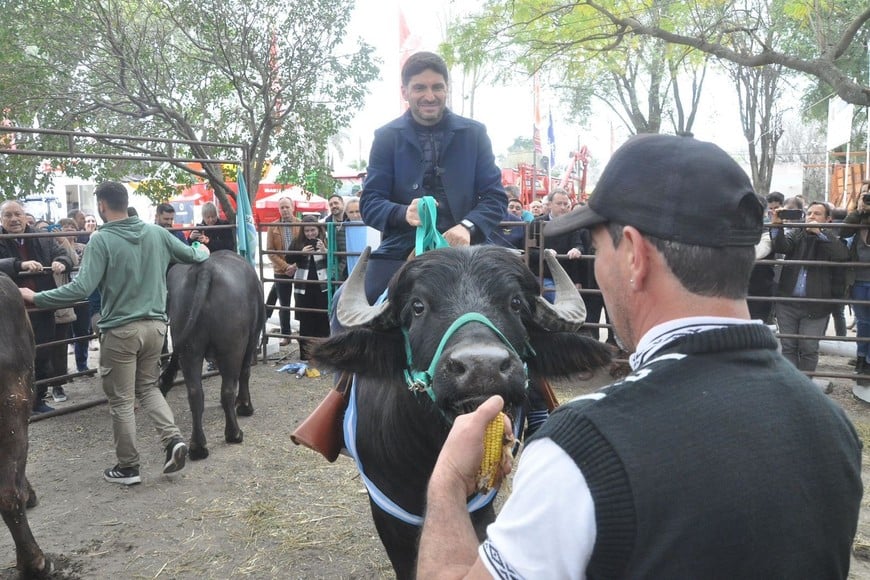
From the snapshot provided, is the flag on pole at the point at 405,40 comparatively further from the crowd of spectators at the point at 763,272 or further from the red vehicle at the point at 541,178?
the crowd of spectators at the point at 763,272

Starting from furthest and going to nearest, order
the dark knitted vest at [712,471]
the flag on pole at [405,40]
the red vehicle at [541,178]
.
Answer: the red vehicle at [541,178] < the flag on pole at [405,40] < the dark knitted vest at [712,471]

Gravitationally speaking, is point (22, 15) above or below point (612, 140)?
below

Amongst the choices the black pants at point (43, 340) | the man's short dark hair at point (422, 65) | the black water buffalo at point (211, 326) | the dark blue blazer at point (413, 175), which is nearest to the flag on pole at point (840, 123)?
the black water buffalo at point (211, 326)

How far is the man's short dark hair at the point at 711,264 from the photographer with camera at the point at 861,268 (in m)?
6.65

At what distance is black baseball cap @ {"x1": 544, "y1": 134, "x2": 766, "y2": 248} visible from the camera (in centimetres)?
113

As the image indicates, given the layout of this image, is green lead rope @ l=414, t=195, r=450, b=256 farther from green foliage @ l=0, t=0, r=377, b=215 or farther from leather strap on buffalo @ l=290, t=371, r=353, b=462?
green foliage @ l=0, t=0, r=377, b=215

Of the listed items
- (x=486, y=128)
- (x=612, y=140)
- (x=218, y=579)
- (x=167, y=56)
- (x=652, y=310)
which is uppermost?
(x=612, y=140)

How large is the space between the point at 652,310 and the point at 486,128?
A: 255 centimetres

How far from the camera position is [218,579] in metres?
3.88

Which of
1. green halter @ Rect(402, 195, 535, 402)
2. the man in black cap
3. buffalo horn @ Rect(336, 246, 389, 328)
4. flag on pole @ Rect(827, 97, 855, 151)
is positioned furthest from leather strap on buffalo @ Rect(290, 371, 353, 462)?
flag on pole @ Rect(827, 97, 855, 151)

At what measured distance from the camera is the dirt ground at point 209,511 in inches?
158

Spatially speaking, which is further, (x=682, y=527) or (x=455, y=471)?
(x=455, y=471)

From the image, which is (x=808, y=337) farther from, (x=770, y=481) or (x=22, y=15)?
(x=22, y=15)

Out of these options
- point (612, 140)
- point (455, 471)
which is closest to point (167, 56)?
point (455, 471)
